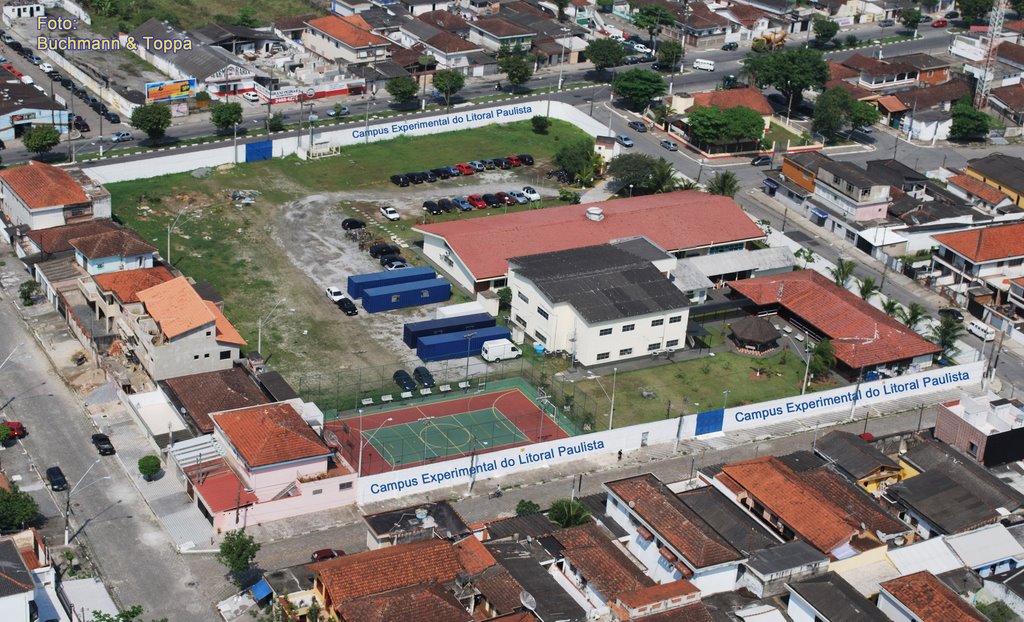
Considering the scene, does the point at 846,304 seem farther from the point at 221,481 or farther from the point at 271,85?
the point at 271,85

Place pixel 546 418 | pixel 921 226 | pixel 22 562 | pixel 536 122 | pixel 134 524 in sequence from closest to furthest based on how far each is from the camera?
pixel 22 562 → pixel 134 524 → pixel 546 418 → pixel 921 226 → pixel 536 122

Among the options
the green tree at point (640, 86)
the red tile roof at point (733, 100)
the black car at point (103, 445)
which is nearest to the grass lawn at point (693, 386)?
the black car at point (103, 445)

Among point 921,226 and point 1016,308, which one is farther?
point 921,226

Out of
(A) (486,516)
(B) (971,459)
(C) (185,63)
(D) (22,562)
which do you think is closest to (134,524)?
(D) (22,562)

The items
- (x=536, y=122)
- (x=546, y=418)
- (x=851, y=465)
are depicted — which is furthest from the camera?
(x=536, y=122)

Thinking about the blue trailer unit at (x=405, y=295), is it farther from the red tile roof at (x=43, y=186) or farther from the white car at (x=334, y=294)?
the red tile roof at (x=43, y=186)

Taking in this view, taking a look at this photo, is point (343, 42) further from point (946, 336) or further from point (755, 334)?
point (946, 336)
